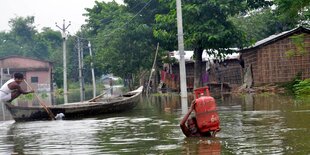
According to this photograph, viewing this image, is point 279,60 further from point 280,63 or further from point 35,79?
point 35,79

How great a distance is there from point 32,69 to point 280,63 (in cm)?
3766

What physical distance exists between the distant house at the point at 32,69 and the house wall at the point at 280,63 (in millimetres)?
35978

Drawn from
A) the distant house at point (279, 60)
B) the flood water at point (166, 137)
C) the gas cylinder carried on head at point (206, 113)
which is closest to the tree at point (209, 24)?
the distant house at point (279, 60)

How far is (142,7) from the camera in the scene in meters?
36.5

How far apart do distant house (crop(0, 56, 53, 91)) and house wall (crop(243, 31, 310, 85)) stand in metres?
36.0

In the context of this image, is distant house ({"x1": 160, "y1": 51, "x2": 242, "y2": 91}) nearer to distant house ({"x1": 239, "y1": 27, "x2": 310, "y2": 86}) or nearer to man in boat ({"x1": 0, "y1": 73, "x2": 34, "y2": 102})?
distant house ({"x1": 239, "y1": 27, "x2": 310, "y2": 86})

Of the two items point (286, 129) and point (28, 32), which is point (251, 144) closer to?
point (286, 129)

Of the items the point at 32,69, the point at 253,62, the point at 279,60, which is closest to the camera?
the point at 279,60

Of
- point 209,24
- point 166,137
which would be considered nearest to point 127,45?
point 209,24

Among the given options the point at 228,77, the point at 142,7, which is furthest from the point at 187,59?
the point at 142,7

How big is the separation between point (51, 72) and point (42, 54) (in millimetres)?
20447

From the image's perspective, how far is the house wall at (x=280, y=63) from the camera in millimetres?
25031

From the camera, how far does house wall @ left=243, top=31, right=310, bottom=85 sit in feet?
82.1

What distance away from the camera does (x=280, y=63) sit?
2547cm
